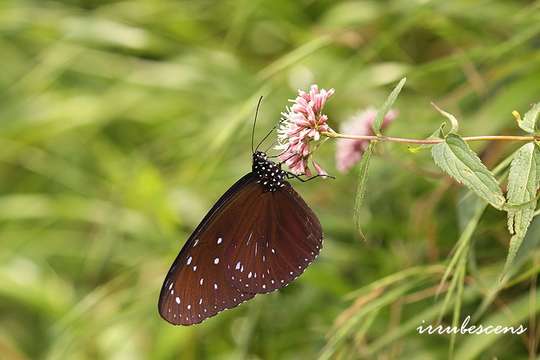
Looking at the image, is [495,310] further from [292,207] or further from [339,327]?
[292,207]

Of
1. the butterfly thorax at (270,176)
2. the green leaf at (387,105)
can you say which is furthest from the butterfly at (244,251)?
the green leaf at (387,105)

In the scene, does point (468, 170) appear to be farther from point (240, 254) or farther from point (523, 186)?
point (240, 254)

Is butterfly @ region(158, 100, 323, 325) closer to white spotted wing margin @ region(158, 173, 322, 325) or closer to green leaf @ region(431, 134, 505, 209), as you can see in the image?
white spotted wing margin @ region(158, 173, 322, 325)

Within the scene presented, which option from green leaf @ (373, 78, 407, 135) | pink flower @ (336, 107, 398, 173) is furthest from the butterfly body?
green leaf @ (373, 78, 407, 135)

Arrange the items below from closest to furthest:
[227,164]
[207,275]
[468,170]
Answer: [468,170], [207,275], [227,164]

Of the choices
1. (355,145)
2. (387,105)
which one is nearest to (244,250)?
(355,145)

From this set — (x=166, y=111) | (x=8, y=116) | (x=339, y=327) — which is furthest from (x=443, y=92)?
(x=8, y=116)
